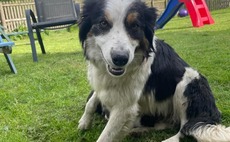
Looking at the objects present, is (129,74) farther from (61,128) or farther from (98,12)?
(61,128)

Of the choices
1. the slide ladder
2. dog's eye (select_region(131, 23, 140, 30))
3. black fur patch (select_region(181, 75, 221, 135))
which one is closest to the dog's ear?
dog's eye (select_region(131, 23, 140, 30))

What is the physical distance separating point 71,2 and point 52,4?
573 millimetres

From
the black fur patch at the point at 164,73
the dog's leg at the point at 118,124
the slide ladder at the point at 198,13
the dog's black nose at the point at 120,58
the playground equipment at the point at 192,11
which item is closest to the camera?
the dog's black nose at the point at 120,58

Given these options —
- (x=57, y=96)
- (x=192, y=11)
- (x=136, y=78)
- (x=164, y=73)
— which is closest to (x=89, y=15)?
(x=136, y=78)

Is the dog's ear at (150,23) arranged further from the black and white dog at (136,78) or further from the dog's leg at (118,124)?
the dog's leg at (118,124)

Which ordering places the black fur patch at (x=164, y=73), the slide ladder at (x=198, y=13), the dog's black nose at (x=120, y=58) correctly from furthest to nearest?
1. the slide ladder at (x=198, y=13)
2. the black fur patch at (x=164, y=73)
3. the dog's black nose at (x=120, y=58)

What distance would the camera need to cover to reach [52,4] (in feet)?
27.2

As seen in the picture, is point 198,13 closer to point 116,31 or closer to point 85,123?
point 85,123

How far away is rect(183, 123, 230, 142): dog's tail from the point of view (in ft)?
7.52

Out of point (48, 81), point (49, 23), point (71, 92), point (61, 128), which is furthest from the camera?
point (49, 23)

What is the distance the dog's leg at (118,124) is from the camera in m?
2.48

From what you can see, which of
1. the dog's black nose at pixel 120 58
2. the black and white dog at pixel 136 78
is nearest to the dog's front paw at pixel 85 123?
the black and white dog at pixel 136 78

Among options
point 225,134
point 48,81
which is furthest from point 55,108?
point 225,134

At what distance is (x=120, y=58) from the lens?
2223mm
